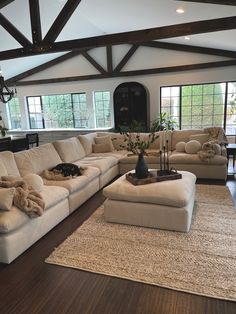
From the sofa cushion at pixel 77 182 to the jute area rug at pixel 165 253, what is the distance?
0.51 m

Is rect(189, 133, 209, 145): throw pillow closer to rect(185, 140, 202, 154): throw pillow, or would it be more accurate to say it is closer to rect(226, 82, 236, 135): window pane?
rect(185, 140, 202, 154): throw pillow

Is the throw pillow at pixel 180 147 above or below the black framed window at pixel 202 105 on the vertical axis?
below

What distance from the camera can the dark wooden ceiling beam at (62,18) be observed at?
4.34 m

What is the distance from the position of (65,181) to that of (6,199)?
3.53 ft

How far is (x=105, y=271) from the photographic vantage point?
2.11 metres

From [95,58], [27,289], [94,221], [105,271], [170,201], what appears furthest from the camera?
[95,58]

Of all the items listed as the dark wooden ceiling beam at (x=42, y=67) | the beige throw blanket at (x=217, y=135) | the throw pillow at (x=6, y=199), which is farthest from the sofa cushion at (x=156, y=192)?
the dark wooden ceiling beam at (x=42, y=67)

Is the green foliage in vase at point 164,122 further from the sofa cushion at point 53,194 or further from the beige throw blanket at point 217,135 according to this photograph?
the sofa cushion at point 53,194

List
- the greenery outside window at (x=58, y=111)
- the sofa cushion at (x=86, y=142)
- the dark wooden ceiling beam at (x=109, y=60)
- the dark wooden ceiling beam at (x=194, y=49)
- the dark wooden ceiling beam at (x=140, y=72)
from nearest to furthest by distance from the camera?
1. the sofa cushion at (x=86, y=142)
2. the dark wooden ceiling beam at (x=194, y=49)
3. the dark wooden ceiling beam at (x=140, y=72)
4. the dark wooden ceiling beam at (x=109, y=60)
5. the greenery outside window at (x=58, y=111)

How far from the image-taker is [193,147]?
185 inches

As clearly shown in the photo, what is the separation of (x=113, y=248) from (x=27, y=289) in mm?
842

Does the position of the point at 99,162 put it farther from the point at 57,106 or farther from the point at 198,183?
the point at 57,106

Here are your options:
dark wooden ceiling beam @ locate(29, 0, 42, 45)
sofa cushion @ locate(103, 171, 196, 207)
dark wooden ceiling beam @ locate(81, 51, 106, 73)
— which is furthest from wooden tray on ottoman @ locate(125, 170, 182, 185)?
dark wooden ceiling beam @ locate(81, 51, 106, 73)

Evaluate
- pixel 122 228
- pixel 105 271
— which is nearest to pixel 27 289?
pixel 105 271
